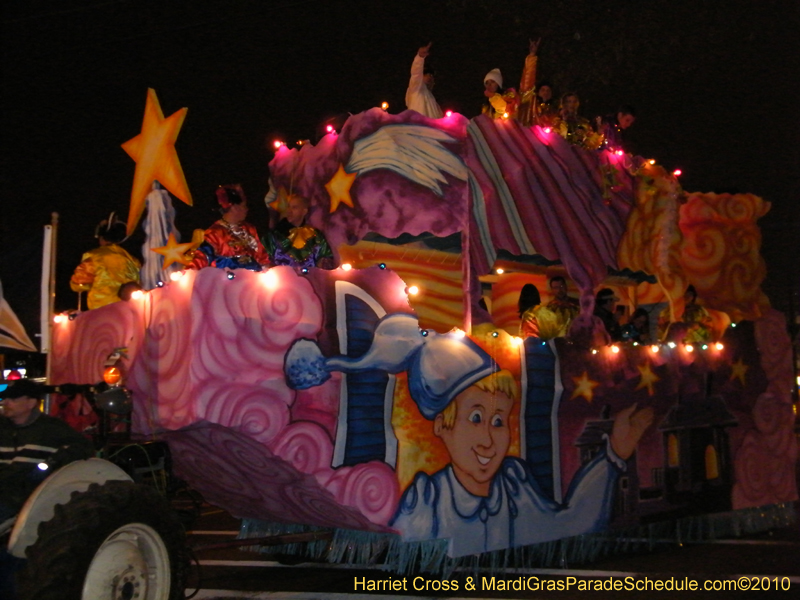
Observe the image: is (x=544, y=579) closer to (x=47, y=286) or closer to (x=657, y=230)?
(x=657, y=230)

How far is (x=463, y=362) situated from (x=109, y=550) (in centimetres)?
352

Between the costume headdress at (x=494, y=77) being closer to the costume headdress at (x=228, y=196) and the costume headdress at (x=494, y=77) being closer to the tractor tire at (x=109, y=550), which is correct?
the costume headdress at (x=228, y=196)

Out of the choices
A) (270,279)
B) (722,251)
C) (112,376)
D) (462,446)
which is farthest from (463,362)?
(722,251)

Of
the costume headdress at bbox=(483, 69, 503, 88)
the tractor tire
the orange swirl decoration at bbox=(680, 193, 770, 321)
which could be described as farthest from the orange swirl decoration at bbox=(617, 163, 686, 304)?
the tractor tire

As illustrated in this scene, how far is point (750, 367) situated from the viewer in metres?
10.7

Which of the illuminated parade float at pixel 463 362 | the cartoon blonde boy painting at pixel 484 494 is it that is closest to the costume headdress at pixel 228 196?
the illuminated parade float at pixel 463 362

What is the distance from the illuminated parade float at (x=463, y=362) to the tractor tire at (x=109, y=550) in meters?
1.05

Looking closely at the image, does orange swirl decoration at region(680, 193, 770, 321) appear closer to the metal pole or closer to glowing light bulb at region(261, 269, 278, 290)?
glowing light bulb at region(261, 269, 278, 290)

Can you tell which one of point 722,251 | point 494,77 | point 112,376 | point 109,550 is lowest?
point 109,550

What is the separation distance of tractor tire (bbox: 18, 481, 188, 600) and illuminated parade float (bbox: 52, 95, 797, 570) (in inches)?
41.5

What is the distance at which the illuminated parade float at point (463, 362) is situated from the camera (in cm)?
666

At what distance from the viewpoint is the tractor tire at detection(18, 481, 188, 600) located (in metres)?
4.73

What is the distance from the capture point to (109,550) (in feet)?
16.7

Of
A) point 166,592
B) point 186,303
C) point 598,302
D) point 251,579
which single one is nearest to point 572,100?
point 598,302
